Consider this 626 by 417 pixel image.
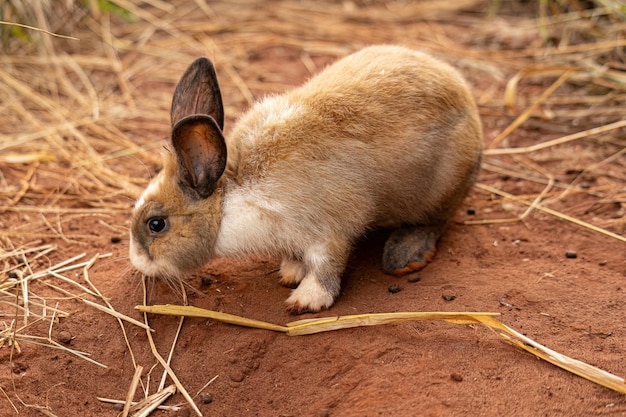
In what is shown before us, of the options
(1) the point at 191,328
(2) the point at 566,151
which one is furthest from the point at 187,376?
(2) the point at 566,151

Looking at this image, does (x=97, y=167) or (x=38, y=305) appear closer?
(x=38, y=305)

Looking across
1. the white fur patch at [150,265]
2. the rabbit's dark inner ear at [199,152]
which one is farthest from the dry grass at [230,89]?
the rabbit's dark inner ear at [199,152]

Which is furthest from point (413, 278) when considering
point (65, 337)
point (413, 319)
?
point (65, 337)

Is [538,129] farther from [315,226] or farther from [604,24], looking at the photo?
[315,226]

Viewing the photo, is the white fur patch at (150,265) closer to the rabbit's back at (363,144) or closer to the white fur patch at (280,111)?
the rabbit's back at (363,144)

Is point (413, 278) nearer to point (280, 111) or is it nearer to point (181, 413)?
point (280, 111)

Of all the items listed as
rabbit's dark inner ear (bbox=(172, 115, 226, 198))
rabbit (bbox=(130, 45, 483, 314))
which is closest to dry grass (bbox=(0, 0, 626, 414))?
rabbit (bbox=(130, 45, 483, 314))
